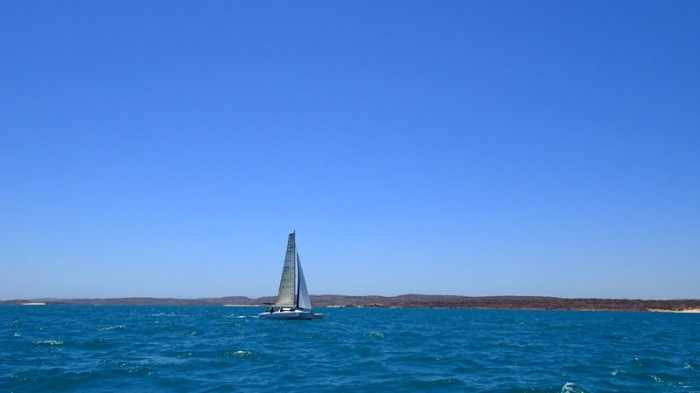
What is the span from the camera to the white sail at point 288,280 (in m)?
82.2

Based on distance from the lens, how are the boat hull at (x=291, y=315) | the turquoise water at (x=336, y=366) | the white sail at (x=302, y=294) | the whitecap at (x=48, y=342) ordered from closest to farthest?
the turquoise water at (x=336, y=366), the whitecap at (x=48, y=342), the boat hull at (x=291, y=315), the white sail at (x=302, y=294)

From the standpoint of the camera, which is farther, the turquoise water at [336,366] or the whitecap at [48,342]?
the whitecap at [48,342]

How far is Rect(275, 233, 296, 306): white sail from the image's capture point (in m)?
82.2

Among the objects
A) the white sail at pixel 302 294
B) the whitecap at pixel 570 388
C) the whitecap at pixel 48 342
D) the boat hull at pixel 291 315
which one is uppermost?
the white sail at pixel 302 294

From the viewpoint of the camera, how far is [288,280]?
8250cm

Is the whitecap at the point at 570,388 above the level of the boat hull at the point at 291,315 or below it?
below

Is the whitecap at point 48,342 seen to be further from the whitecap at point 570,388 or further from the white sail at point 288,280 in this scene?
the white sail at point 288,280

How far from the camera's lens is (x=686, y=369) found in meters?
31.4

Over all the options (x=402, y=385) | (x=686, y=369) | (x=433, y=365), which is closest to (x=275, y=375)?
(x=402, y=385)

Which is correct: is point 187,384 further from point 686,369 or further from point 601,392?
point 686,369

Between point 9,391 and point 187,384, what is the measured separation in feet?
24.9

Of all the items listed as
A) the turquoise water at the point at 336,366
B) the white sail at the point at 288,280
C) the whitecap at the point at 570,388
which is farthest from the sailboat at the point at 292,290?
the whitecap at the point at 570,388

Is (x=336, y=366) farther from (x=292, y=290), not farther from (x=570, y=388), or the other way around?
(x=292, y=290)

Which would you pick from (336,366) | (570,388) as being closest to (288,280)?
(336,366)
